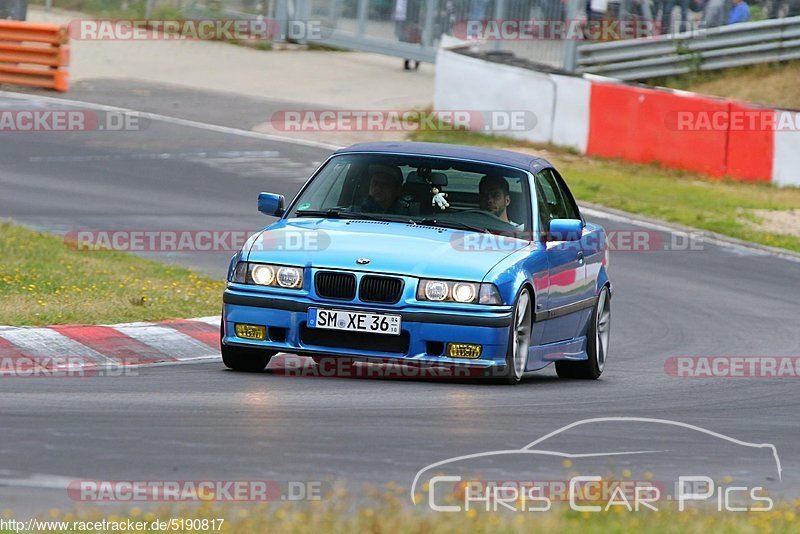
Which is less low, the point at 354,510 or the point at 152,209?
the point at 354,510

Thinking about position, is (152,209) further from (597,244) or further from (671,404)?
(671,404)

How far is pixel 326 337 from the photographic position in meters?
9.22

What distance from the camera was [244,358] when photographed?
31.8ft

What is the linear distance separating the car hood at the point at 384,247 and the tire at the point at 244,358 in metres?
0.55

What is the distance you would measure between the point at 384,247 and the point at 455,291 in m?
0.52

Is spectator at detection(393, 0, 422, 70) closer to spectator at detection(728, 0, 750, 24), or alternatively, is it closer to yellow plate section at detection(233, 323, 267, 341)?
spectator at detection(728, 0, 750, 24)

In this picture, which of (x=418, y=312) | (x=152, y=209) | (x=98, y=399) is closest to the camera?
(x=98, y=399)

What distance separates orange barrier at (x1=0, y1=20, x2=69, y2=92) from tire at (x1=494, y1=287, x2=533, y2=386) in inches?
727

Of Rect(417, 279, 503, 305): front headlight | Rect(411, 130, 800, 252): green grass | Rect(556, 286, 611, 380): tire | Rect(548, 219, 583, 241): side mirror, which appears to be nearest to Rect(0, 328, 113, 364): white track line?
Rect(417, 279, 503, 305): front headlight

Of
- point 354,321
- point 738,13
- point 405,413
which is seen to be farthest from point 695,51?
point 405,413

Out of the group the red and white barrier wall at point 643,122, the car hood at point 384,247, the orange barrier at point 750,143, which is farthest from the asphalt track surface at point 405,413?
the red and white barrier wall at point 643,122

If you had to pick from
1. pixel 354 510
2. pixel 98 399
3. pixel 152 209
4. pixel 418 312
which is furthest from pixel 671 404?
pixel 152 209

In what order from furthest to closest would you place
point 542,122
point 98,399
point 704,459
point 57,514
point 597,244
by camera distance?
point 542,122
point 597,244
point 98,399
point 704,459
point 57,514

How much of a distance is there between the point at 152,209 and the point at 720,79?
12.8 metres
